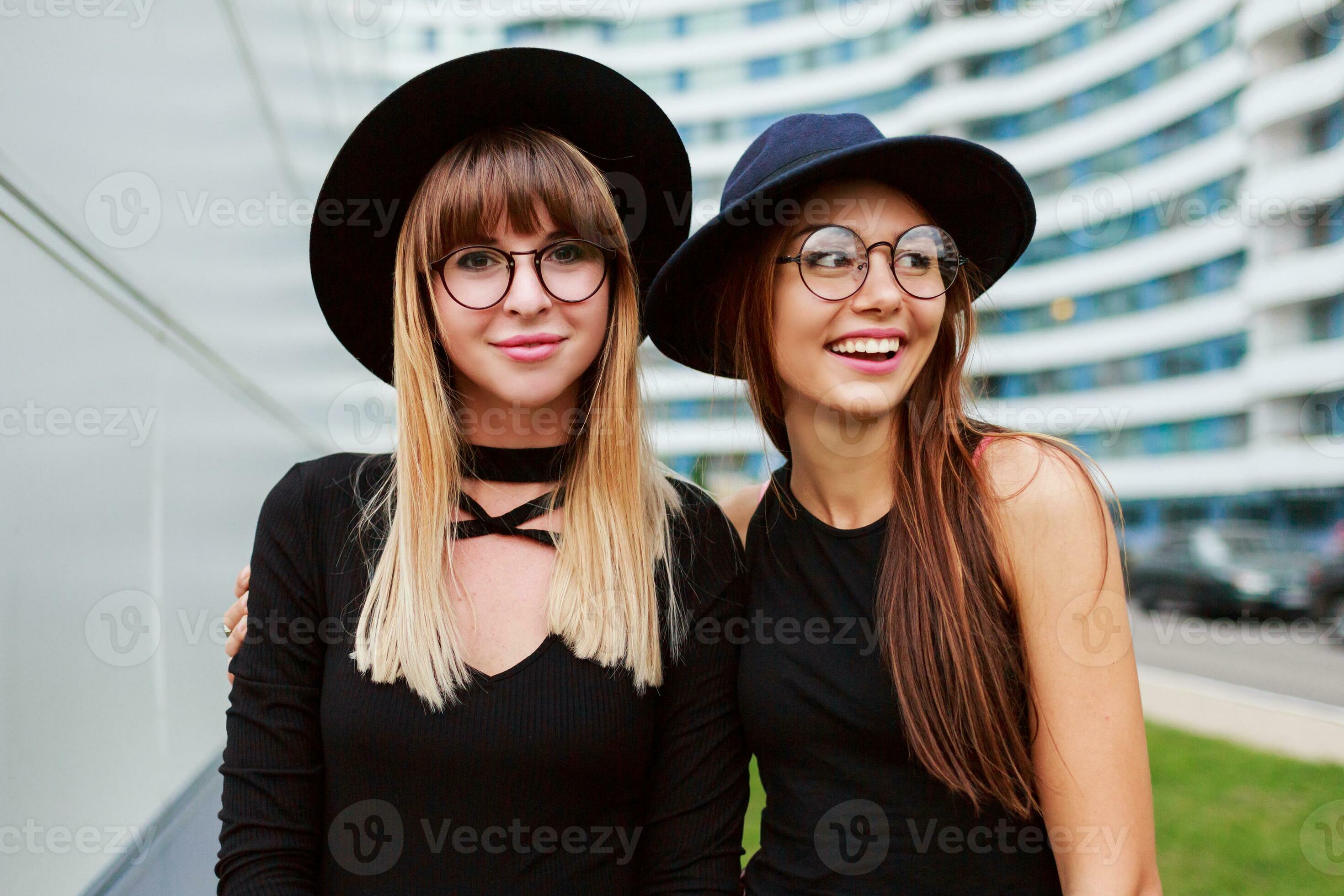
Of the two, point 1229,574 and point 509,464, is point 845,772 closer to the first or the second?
point 509,464

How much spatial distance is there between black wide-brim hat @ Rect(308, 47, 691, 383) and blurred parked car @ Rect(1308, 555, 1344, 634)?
16710mm

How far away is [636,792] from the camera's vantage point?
197 centimetres

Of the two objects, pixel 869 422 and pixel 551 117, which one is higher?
pixel 551 117

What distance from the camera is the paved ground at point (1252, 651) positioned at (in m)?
11.0

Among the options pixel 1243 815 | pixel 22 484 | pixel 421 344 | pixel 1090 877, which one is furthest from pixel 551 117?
pixel 1243 815

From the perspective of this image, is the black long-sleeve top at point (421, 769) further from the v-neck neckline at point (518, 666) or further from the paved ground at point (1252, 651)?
the paved ground at point (1252, 651)

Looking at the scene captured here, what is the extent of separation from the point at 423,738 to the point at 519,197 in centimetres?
107

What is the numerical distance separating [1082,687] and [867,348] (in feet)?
2.56

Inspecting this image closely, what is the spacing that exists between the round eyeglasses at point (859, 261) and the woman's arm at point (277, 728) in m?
1.16

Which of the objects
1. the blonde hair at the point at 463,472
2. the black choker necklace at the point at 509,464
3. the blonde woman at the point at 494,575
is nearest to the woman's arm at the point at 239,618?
the blonde woman at the point at 494,575

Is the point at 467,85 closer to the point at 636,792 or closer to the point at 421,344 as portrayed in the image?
the point at 421,344

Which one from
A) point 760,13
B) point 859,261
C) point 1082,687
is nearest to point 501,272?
point 859,261

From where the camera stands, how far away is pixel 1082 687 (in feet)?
6.09

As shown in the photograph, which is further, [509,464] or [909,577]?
[509,464]
